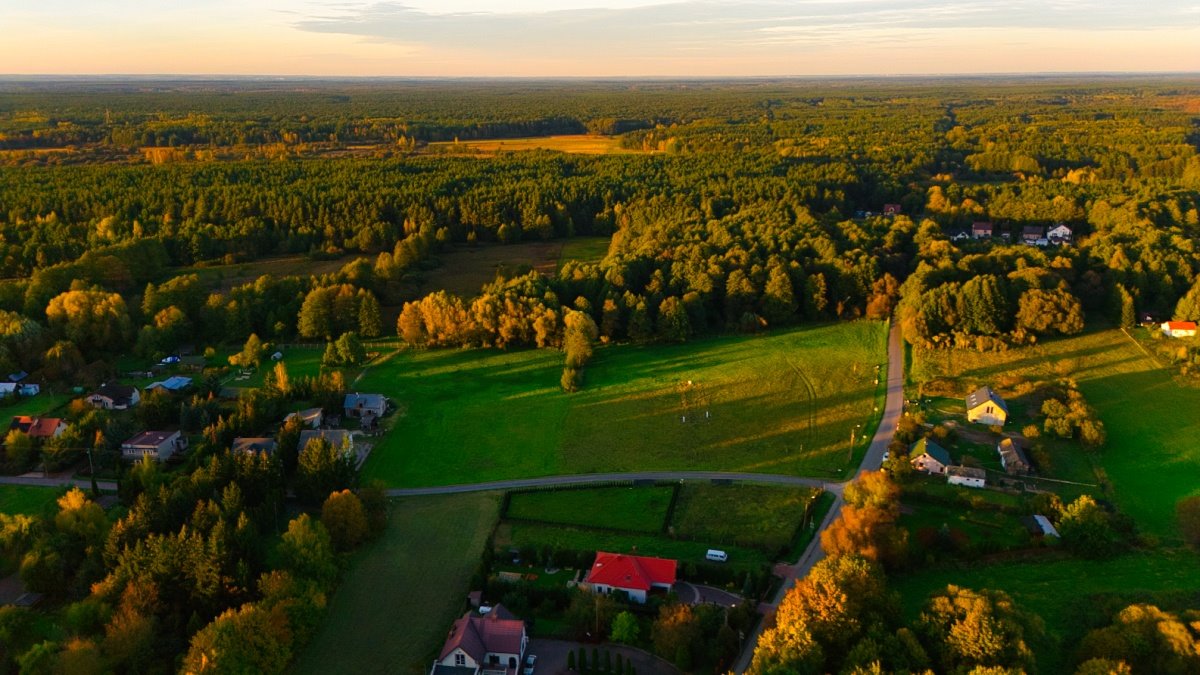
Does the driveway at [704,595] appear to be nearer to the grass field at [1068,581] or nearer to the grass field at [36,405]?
the grass field at [1068,581]

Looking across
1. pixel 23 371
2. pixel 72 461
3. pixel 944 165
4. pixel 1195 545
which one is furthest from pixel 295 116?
pixel 1195 545

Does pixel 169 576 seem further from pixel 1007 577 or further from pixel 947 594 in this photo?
pixel 1007 577

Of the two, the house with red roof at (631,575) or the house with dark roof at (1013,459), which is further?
the house with dark roof at (1013,459)

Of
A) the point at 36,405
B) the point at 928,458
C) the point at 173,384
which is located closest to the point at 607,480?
the point at 928,458

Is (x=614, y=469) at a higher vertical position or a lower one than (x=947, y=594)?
lower

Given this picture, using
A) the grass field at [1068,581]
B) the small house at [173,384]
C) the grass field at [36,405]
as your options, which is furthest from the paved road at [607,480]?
the grass field at [36,405]
